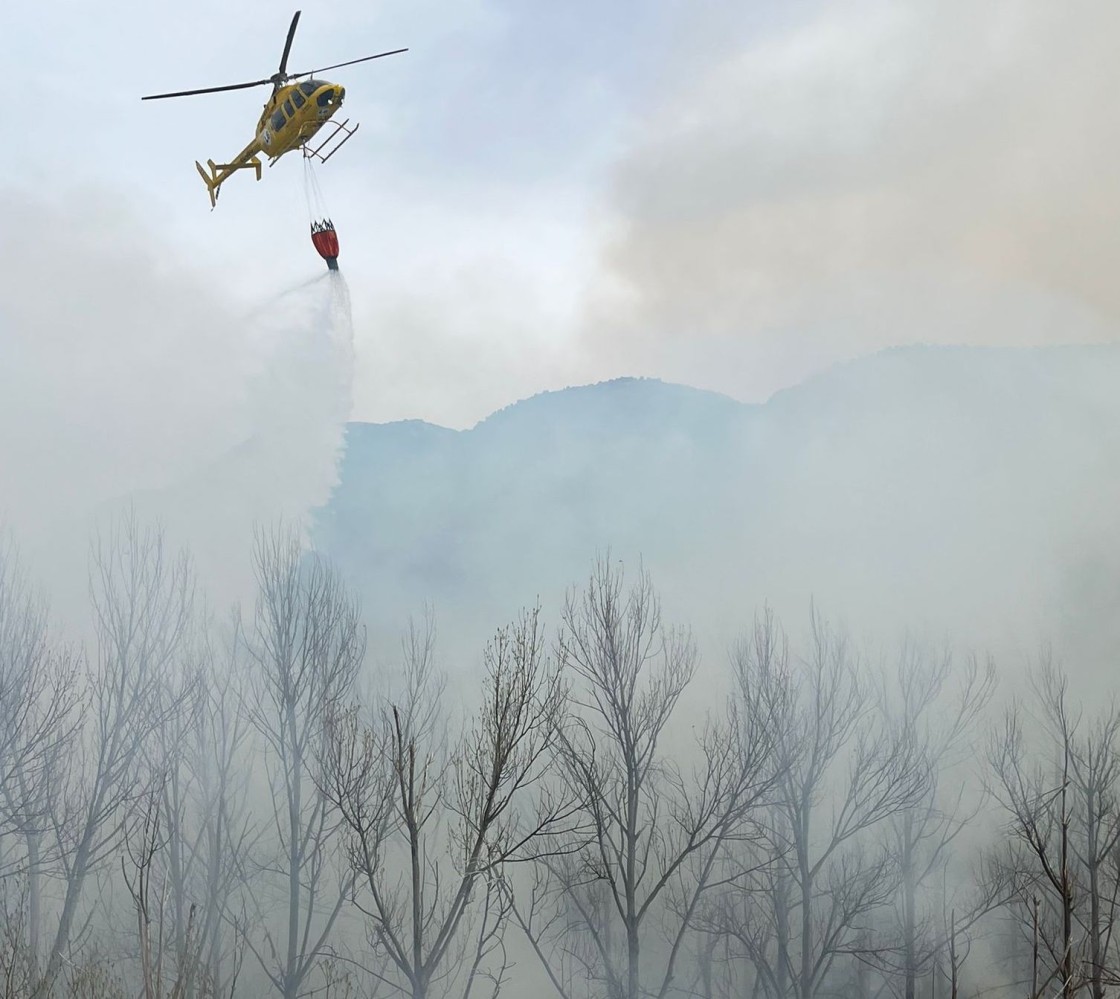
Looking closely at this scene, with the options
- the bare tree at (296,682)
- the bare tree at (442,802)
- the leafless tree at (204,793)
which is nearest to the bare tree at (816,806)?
the bare tree at (442,802)

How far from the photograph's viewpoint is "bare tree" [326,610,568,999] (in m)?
13.1

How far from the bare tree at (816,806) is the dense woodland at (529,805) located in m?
0.13

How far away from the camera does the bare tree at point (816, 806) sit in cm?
1927

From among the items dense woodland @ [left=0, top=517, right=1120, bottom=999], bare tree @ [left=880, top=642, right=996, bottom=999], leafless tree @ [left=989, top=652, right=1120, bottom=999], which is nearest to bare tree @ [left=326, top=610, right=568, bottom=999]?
dense woodland @ [left=0, top=517, right=1120, bottom=999]

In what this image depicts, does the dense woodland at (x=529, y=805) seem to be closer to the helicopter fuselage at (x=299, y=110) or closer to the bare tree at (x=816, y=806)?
the bare tree at (x=816, y=806)

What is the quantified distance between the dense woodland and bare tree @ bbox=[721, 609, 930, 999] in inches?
5.2

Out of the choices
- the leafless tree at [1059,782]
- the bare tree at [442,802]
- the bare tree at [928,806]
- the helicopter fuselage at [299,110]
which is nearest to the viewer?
the bare tree at [442,802]

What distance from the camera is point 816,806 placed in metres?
23.9

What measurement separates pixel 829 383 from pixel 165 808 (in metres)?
32.4

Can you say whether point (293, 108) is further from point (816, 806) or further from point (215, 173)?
point (816, 806)

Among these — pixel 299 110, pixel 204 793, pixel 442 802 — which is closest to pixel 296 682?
pixel 204 793

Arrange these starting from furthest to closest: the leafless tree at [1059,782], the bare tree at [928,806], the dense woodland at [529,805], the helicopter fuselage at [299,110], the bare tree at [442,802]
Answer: the leafless tree at [1059,782] < the bare tree at [928,806] < the helicopter fuselage at [299,110] < the dense woodland at [529,805] < the bare tree at [442,802]

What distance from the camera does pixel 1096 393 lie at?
137ft

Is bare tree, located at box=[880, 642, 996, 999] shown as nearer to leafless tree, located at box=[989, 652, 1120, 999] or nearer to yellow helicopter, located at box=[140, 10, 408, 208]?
leafless tree, located at box=[989, 652, 1120, 999]
